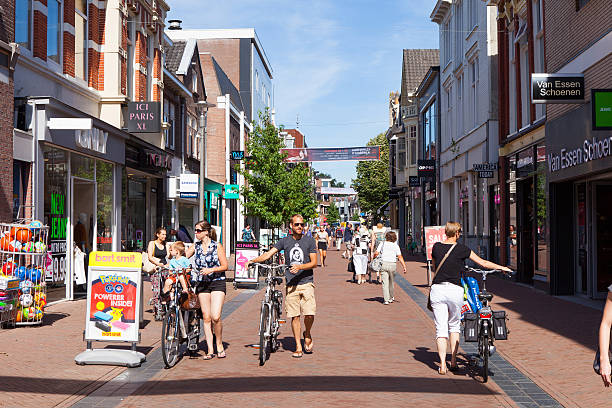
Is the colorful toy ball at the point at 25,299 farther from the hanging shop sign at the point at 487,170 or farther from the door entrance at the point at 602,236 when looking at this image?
the hanging shop sign at the point at 487,170

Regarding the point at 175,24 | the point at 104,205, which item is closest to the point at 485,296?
the point at 104,205

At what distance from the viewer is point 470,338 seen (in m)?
7.59

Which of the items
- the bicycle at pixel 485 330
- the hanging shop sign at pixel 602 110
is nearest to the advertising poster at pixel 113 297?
the bicycle at pixel 485 330

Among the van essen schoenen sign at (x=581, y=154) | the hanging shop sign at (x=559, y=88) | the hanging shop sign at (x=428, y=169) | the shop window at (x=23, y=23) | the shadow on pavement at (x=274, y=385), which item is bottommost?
the shadow on pavement at (x=274, y=385)

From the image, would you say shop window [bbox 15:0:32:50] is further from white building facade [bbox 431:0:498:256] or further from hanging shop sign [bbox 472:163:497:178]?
white building facade [bbox 431:0:498:256]

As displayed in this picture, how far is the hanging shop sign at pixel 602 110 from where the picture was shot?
11.5 metres

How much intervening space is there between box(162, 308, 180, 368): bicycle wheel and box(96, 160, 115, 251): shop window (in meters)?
9.69

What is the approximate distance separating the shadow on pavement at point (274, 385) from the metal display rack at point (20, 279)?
371 centimetres

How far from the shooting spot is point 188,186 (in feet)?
85.4

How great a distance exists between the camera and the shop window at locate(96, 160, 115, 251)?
57.7 ft

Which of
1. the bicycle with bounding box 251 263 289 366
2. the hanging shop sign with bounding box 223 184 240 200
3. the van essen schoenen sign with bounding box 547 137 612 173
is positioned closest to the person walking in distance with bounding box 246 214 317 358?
the bicycle with bounding box 251 263 289 366

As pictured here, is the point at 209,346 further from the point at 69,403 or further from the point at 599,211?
the point at 599,211

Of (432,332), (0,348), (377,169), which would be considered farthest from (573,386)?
(377,169)

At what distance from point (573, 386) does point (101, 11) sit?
15668mm
